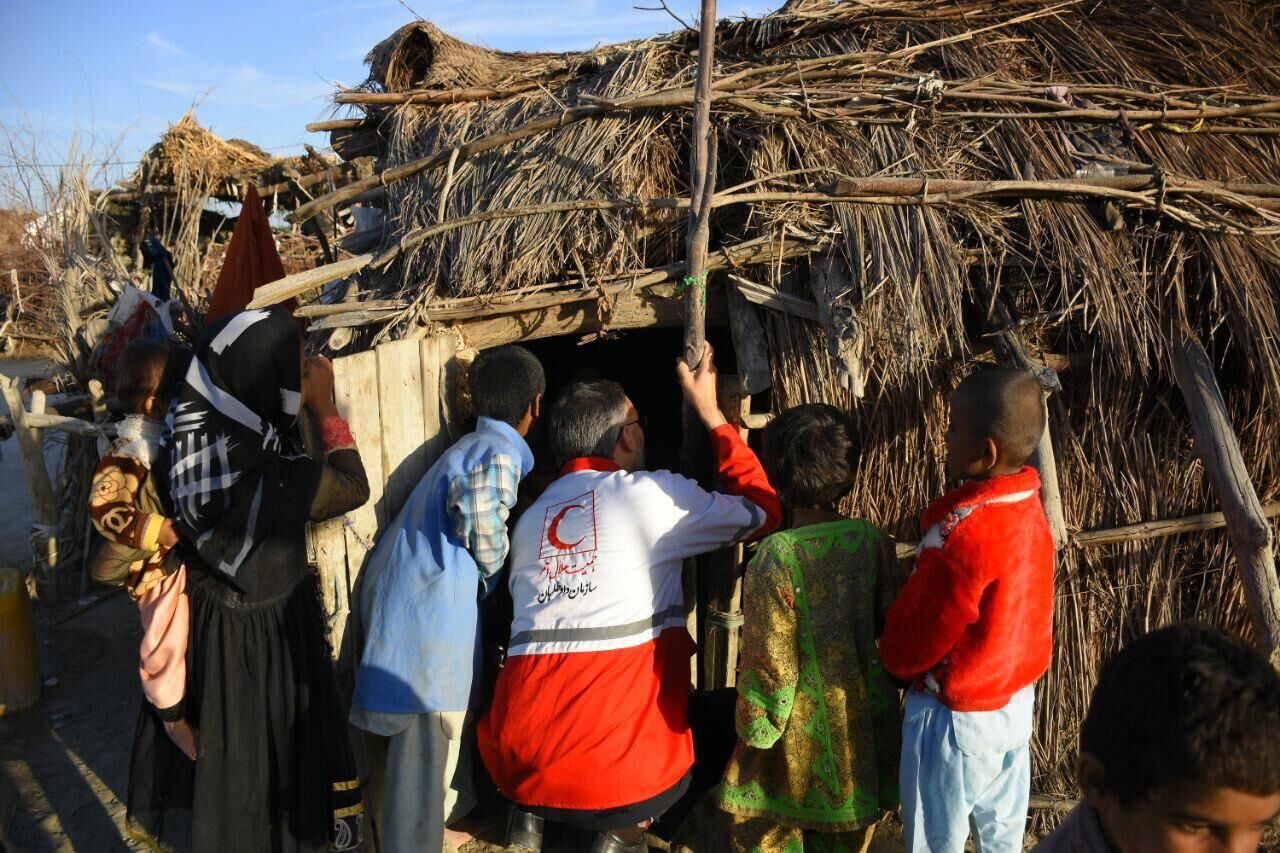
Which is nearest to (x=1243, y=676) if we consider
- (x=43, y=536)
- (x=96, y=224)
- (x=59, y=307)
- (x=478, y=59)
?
(x=478, y=59)

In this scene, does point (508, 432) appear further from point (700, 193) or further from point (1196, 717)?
point (1196, 717)

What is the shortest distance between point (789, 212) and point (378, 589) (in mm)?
Answer: 2240

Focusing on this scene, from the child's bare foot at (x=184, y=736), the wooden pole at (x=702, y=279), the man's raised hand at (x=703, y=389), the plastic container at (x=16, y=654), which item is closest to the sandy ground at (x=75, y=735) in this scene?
the plastic container at (x=16, y=654)

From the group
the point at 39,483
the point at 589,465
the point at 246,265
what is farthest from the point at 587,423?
the point at 39,483

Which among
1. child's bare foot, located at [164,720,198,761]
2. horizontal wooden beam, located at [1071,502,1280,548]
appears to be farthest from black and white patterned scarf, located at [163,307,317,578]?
horizontal wooden beam, located at [1071,502,1280,548]

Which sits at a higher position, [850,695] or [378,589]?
[378,589]

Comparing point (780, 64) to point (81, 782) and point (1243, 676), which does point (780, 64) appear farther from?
point (81, 782)

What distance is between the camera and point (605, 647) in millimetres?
2883

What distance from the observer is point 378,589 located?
311cm

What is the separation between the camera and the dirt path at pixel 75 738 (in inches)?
173

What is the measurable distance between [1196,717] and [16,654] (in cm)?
698

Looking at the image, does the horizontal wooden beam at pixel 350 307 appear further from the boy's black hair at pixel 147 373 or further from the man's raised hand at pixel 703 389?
the man's raised hand at pixel 703 389

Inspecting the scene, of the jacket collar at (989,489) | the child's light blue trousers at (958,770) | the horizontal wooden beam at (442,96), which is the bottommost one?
the child's light blue trousers at (958,770)

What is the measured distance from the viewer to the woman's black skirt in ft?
9.71
